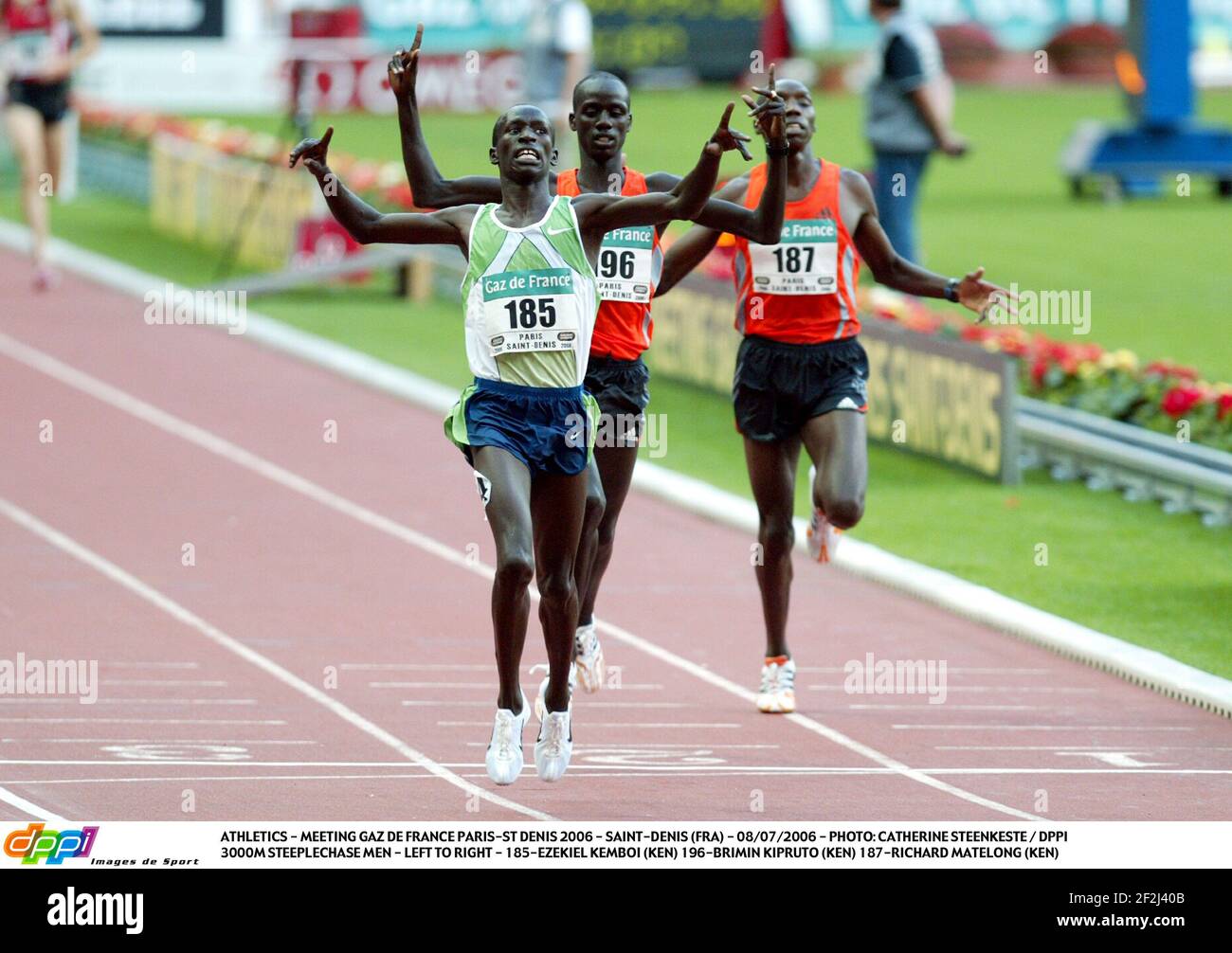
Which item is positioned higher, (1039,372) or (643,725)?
(1039,372)

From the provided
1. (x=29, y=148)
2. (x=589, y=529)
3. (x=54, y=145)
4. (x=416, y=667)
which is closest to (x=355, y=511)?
(x=416, y=667)

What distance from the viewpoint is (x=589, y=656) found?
32.9 ft

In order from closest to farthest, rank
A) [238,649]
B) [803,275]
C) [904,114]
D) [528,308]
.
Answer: [528,308] → [803,275] → [238,649] → [904,114]

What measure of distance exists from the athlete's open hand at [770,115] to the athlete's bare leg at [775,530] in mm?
2316

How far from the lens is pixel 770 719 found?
9930 mm

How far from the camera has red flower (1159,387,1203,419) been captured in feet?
48.4

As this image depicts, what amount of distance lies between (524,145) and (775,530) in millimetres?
2529

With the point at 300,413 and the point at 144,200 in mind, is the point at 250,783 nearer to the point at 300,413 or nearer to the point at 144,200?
the point at 300,413

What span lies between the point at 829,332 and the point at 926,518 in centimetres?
420

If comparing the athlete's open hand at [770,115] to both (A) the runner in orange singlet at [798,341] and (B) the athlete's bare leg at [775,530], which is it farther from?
(B) the athlete's bare leg at [775,530]

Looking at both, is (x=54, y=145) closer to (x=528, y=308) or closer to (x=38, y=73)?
(x=38, y=73)

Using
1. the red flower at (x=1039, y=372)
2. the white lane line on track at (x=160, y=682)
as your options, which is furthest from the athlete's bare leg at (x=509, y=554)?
the red flower at (x=1039, y=372)

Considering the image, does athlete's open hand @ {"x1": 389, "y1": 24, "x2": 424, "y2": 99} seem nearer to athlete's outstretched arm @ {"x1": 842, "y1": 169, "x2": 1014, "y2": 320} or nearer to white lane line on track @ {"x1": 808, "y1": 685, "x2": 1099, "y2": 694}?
athlete's outstretched arm @ {"x1": 842, "y1": 169, "x2": 1014, "y2": 320}

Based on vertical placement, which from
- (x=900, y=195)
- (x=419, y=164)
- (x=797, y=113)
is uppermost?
(x=797, y=113)
